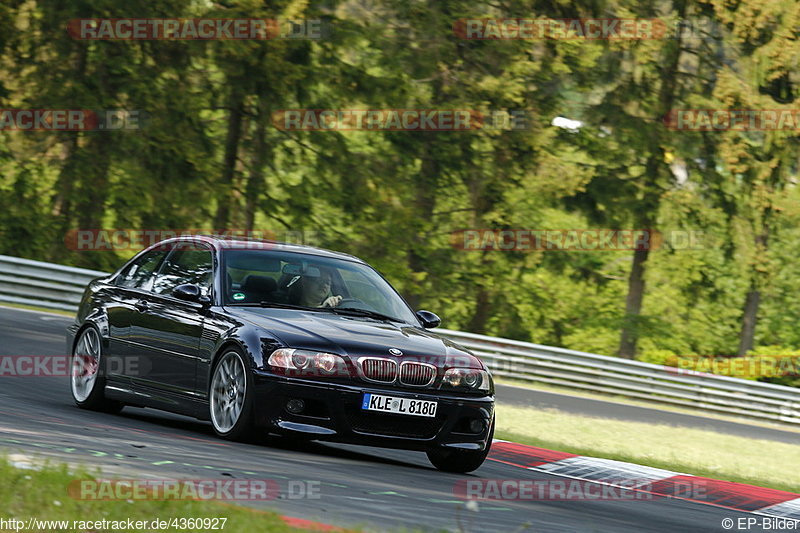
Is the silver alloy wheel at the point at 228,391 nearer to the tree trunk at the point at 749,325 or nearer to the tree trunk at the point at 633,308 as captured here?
the tree trunk at the point at 633,308

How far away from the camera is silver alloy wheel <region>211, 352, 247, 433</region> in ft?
27.6

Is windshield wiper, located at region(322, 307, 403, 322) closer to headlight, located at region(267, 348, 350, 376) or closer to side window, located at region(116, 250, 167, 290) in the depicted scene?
headlight, located at region(267, 348, 350, 376)

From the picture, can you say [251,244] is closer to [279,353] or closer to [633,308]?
[279,353]

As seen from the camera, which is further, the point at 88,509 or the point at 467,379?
the point at 467,379

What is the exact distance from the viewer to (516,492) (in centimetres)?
805

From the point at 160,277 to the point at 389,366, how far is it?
2607 mm

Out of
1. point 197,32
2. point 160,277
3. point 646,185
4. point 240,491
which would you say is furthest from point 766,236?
point 240,491

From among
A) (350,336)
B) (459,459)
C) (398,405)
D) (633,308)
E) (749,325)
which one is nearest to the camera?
(398,405)

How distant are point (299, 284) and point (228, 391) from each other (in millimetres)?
1187

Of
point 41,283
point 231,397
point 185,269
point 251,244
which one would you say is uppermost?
point 251,244

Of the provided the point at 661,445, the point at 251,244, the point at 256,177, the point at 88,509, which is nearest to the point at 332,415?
the point at 251,244

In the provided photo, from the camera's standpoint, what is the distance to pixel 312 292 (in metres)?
9.43

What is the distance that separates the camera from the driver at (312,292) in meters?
9.34

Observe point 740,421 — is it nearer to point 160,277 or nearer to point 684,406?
point 684,406
